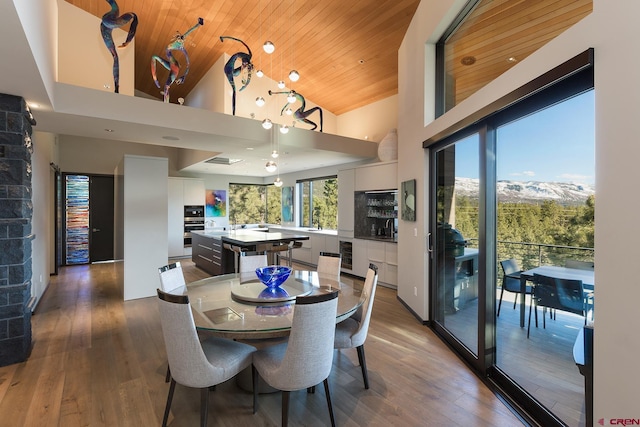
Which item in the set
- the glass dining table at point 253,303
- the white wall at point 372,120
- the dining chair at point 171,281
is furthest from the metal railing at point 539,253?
the white wall at point 372,120

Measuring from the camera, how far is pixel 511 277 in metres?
2.40

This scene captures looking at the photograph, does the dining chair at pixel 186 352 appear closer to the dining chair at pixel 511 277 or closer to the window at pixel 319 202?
the dining chair at pixel 511 277

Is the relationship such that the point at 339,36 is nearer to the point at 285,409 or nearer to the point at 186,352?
the point at 186,352

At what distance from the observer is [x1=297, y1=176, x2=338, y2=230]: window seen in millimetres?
7652

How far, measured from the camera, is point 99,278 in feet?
20.5

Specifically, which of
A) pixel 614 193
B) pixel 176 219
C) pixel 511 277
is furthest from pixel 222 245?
pixel 614 193

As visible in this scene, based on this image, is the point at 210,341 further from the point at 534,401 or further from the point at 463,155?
the point at 463,155

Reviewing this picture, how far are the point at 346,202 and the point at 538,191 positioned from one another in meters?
4.26

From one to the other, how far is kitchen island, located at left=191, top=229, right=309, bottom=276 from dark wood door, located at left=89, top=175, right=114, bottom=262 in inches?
104

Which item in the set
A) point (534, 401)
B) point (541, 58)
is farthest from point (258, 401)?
point (541, 58)

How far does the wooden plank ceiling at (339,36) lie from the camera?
7.54 feet

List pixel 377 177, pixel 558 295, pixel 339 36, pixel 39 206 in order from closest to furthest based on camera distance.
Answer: pixel 558 295 < pixel 39 206 < pixel 339 36 < pixel 377 177

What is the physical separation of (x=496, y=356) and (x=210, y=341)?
2.31 metres

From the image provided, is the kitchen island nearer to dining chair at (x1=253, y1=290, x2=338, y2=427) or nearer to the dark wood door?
the dark wood door
